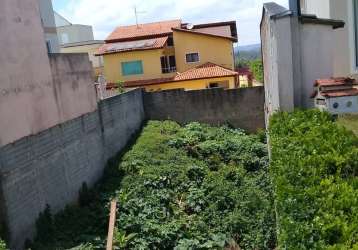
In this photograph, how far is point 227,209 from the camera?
34.5ft

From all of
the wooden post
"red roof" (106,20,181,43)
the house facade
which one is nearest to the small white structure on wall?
the house facade

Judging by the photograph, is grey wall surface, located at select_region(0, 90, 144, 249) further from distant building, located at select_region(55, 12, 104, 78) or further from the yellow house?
distant building, located at select_region(55, 12, 104, 78)

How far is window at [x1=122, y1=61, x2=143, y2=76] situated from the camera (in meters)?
28.8

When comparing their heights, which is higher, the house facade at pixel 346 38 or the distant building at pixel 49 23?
the distant building at pixel 49 23

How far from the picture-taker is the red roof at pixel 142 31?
3075 cm

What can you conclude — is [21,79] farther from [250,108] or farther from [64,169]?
[250,108]

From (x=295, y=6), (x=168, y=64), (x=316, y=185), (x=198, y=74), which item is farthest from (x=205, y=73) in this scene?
(x=316, y=185)

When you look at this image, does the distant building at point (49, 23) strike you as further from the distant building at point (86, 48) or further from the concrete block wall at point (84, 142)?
the distant building at point (86, 48)

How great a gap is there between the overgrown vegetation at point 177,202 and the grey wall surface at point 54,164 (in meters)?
0.39

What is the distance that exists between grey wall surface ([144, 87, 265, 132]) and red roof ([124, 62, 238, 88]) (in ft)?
27.4

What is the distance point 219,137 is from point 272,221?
740cm

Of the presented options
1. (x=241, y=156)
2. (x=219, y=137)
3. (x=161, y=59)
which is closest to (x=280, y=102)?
(x=241, y=156)

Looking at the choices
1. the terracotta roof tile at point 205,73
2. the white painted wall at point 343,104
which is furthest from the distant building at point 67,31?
the white painted wall at point 343,104

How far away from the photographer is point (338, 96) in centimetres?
616
